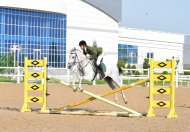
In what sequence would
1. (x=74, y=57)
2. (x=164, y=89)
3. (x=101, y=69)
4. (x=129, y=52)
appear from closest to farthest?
1. (x=164, y=89)
2. (x=74, y=57)
3. (x=101, y=69)
4. (x=129, y=52)

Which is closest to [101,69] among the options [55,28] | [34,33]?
[34,33]

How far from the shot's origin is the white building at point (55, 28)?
224ft

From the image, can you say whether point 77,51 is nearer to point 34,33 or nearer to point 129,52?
point 34,33

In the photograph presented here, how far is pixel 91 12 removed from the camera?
84.4 metres

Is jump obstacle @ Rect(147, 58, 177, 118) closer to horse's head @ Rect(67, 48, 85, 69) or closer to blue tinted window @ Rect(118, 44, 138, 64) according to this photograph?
horse's head @ Rect(67, 48, 85, 69)

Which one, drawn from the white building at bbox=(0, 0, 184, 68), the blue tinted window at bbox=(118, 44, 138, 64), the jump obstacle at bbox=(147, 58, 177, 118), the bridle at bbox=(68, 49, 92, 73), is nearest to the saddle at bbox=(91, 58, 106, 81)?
the bridle at bbox=(68, 49, 92, 73)

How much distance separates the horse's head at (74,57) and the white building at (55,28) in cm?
5444

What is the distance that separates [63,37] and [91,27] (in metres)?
9.98

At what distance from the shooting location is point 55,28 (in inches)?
2913

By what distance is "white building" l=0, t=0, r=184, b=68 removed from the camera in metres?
68.4

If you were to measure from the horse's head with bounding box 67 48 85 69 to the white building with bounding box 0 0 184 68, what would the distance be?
2143 inches

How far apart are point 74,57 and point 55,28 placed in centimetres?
6144

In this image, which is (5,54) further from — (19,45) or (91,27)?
(91,27)

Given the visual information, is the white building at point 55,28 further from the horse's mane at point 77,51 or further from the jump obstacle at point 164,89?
the jump obstacle at point 164,89
